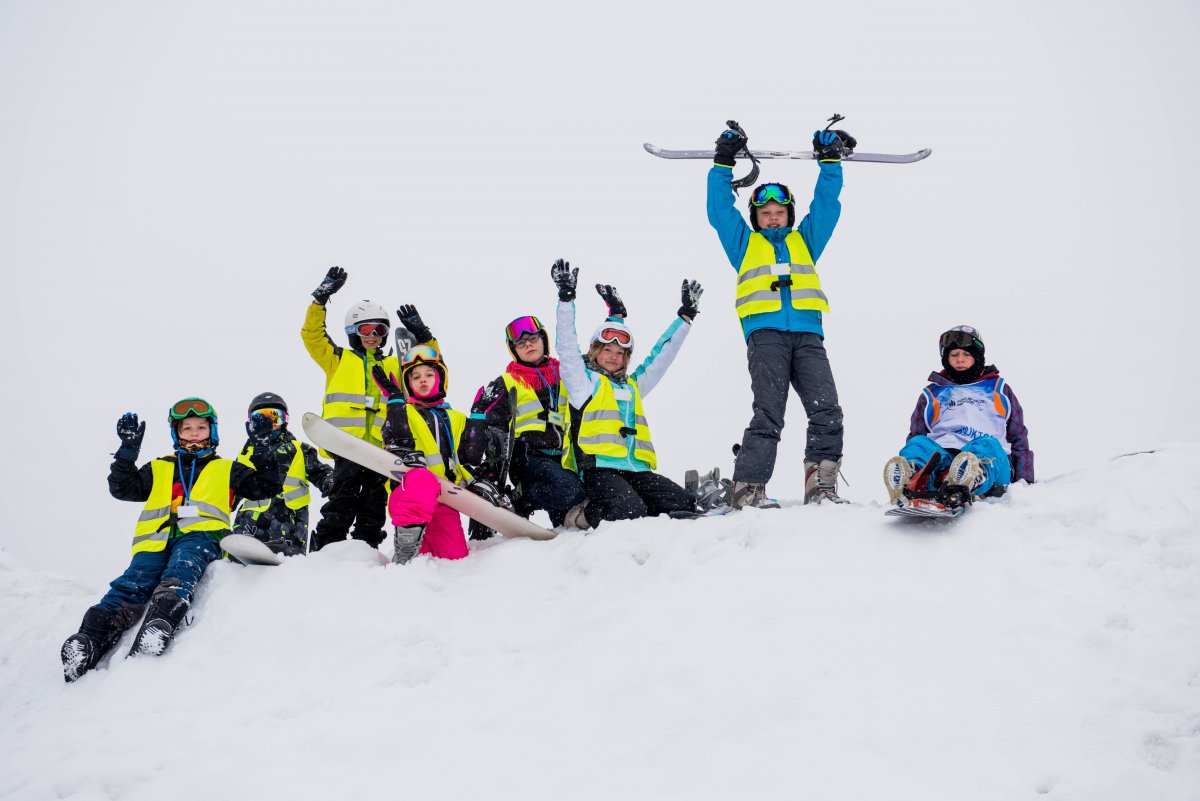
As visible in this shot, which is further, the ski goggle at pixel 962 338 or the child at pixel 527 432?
the child at pixel 527 432

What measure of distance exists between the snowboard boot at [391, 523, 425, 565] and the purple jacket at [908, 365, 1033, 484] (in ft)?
10.9

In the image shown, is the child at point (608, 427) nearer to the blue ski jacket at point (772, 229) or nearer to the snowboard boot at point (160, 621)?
the blue ski jacket at point (772, 229)

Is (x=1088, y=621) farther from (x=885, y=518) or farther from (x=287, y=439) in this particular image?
(x=287, y=439)

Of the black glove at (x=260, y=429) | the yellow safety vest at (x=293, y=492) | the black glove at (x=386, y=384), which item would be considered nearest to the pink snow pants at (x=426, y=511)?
the black glove at (x=386, y=384)

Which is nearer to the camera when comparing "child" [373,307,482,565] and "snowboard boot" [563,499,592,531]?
"child" [373,307,482,565]

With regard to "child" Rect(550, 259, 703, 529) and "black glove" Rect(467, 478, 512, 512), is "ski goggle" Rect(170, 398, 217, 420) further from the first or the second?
"child" Rect(550, 259, 703, 529)

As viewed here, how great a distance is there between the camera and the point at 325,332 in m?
7.83

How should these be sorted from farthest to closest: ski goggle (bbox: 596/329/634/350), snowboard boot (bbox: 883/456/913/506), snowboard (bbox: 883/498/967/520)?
ski goggle (bbox: 596/329/634/350) < snowboard boot (bbox: 883/456/913/506) < snowboard (bbox: 883/498/967/520)

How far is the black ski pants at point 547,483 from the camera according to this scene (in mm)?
6855

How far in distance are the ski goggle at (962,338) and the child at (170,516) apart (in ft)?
15.7

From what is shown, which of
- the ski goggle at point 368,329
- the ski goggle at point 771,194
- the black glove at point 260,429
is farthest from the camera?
the ski goggle at point 368,329

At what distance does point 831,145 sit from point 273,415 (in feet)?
15.5

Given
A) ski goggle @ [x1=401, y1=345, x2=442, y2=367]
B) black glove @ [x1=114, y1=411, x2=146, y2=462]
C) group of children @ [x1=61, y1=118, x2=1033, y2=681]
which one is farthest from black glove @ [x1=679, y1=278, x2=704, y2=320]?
black glove @ [x1=114, y1=411, x2=146, y2=462]

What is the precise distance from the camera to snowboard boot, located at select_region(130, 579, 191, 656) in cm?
582
